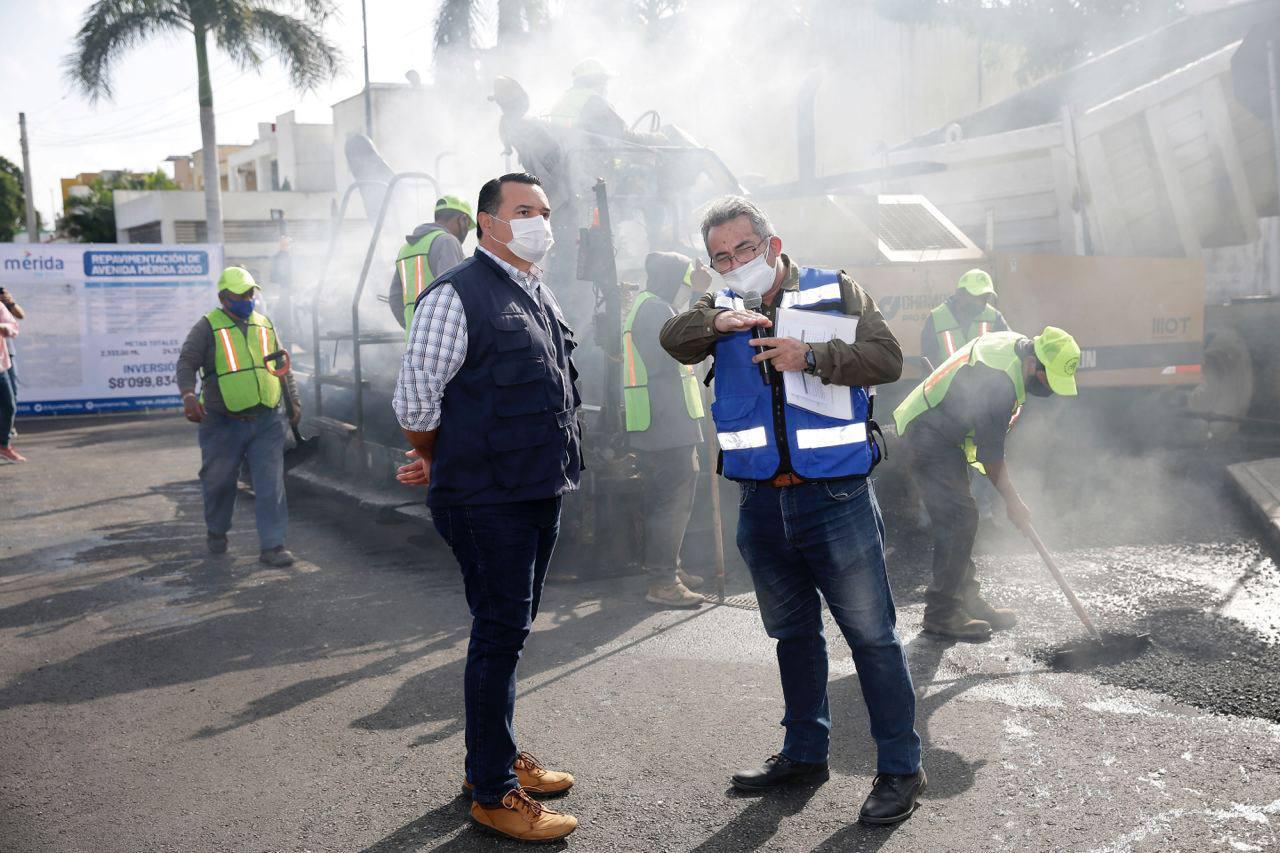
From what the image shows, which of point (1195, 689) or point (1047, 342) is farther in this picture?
point (1047, 342)

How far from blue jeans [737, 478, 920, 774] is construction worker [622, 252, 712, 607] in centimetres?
231

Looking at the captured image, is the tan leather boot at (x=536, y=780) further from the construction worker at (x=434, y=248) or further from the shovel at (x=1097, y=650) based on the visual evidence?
the construction worker at (x=434, y=248)

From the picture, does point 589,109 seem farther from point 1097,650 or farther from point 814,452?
point 814,452

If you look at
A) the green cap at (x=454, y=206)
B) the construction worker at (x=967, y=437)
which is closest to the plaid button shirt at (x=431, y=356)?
the construction worker at (x=967, y=437)

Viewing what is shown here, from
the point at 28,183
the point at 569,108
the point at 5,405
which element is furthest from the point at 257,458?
the point at 28,183

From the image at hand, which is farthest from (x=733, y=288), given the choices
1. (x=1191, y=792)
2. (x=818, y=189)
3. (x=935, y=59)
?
(x=935, y=59)

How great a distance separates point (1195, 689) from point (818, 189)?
6313 mm

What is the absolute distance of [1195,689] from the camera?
4.23 meters

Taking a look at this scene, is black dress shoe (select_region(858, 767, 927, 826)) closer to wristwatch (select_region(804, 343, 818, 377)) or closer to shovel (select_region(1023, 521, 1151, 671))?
wristwatch (select_region(804, 343, 818, 377))

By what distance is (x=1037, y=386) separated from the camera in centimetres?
475

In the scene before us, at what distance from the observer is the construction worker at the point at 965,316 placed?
23.0ft

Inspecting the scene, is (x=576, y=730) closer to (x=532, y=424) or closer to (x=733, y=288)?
(x=532, y=424)

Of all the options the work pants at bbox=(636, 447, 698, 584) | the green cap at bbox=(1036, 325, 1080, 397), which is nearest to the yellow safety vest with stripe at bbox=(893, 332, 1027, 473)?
the green cap at bbox=(1036, 325, 1080, 397)

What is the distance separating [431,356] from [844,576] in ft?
4.17
